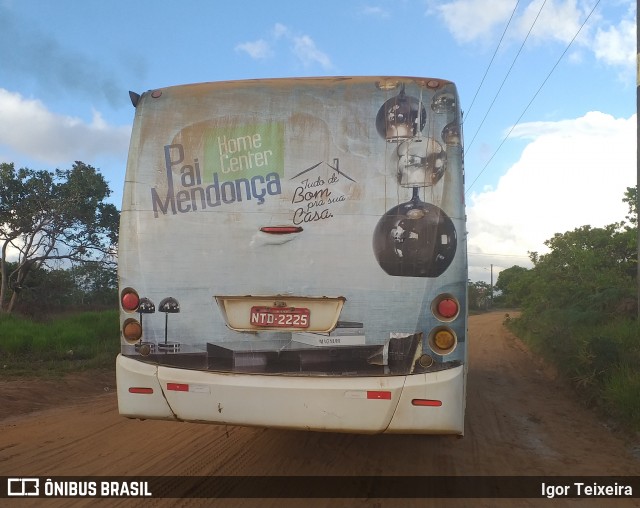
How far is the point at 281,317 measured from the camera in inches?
156

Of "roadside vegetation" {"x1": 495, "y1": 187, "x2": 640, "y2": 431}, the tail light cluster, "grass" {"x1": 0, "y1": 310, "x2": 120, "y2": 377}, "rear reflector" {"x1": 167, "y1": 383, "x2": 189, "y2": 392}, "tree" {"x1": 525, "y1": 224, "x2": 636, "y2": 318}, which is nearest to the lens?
"rear reflector" {"x1": 167, "y1": 383, "x2": 189, "y2": 392}

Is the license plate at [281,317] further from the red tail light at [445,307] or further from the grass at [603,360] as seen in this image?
the grass at [603,360]

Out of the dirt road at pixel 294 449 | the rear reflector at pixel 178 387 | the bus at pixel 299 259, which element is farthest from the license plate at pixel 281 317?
the dirt road at pixel 294 449

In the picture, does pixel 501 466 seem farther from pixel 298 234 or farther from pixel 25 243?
pixel 25 243

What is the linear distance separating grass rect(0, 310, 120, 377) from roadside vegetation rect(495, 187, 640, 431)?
8.48 meters

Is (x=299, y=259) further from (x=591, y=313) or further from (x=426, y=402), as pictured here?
(x=591, y=313)

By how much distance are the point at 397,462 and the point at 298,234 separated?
100 inches

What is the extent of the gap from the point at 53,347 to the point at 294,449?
304 inches

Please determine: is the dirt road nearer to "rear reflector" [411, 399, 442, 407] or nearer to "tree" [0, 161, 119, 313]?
"rear reflector" [411, 399, 442, 407]

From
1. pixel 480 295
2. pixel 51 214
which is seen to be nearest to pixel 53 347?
pixel 51 214

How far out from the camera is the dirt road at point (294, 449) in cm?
472

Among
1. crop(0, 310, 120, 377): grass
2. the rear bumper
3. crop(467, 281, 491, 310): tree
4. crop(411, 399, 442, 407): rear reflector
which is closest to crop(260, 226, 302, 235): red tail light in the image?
the rear bumper

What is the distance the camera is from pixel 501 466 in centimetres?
516

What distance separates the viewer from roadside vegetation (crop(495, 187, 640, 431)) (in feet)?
24.6
